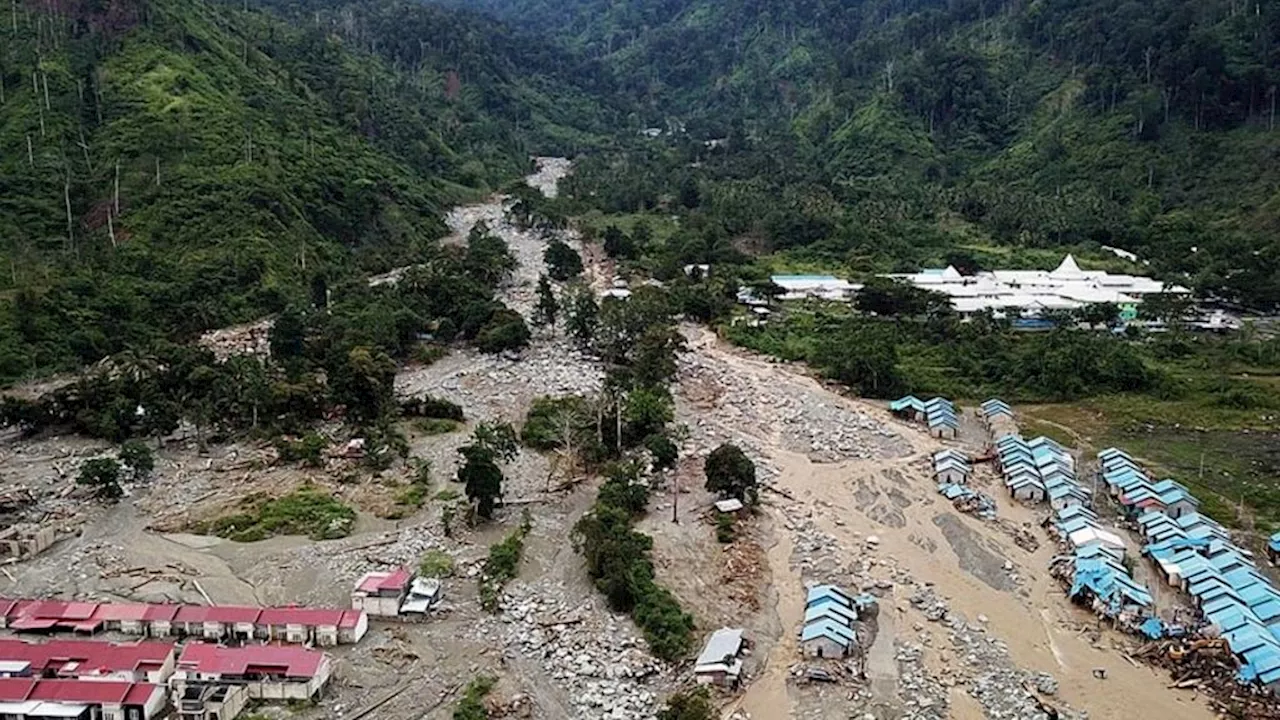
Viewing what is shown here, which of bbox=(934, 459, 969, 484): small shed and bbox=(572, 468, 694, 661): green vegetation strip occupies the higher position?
bbox=(572, 468, 694, 661): green vegetation strip

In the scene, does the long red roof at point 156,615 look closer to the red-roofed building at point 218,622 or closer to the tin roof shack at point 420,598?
the red-roofed building at point 218,622

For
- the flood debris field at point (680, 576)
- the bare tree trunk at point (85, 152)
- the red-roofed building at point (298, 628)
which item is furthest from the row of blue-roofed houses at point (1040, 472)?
the bare tree trunk at point (85, 152)

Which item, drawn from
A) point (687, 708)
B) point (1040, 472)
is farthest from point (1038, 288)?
point (687, 708)

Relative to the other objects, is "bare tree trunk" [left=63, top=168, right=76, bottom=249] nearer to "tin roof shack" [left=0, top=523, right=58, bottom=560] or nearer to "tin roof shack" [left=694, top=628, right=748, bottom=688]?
"tin roof shack" [left=0, top=523, right=58, bottom=560]

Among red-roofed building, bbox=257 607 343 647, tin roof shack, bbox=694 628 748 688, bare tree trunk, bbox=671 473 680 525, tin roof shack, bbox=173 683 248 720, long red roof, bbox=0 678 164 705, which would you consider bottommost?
bare tree trunk, bbox=671 473 680 525

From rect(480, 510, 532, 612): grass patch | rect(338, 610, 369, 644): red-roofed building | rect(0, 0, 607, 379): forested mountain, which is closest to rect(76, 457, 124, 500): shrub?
rect(338, 610, 369, 644): red-roofed building

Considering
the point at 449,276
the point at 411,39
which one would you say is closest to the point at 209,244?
the point at 449,276
